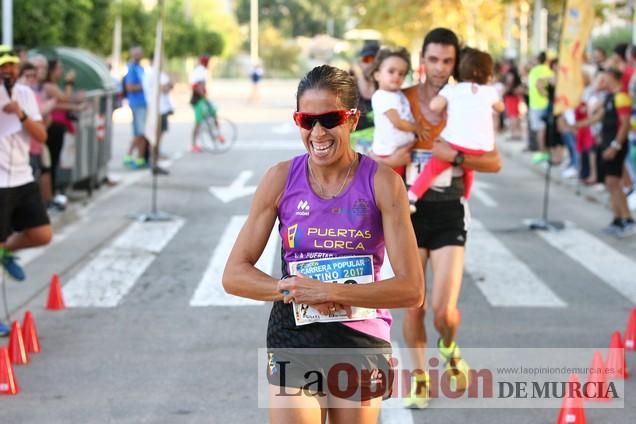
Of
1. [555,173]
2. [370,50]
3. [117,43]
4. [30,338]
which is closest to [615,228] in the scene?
[370,50]

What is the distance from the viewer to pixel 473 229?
1412 centimetres

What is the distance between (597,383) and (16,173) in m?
4.46

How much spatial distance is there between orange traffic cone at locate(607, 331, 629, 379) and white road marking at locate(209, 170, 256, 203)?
9.36 meters

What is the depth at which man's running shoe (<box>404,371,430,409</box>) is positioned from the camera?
6.62 metres

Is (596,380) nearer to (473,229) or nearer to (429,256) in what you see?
(429,256)

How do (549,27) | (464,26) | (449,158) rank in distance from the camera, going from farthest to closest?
(549,27), (464,26), (449,158)

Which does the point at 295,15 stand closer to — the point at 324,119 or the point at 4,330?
the point at 4,330

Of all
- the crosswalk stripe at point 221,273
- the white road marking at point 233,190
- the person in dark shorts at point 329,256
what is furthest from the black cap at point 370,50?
the white road marking at point 233,190

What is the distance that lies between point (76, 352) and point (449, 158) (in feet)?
10.5

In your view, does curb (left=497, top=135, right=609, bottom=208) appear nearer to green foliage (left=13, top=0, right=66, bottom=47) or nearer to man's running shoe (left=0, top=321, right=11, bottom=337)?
man's running shoe (left=0, top=321, right=11, bottom=337)

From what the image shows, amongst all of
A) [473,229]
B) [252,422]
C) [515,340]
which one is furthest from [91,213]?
[252,422]

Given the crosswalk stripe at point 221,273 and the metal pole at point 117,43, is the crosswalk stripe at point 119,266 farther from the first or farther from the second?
the metal pole at point 117,43

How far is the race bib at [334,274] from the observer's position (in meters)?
3.94

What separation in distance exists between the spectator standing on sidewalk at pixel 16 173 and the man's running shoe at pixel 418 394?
333 centimetres
